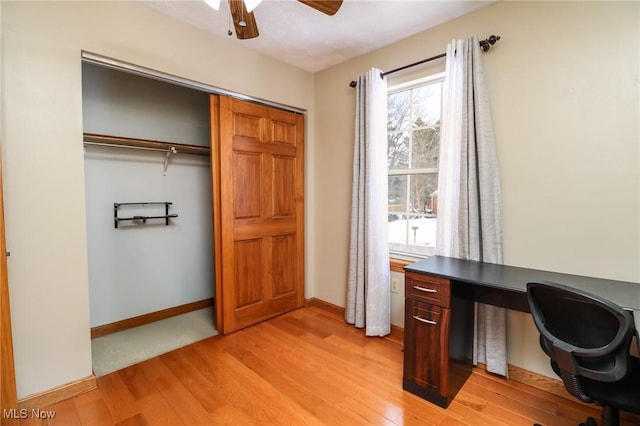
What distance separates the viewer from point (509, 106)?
80.7 inches

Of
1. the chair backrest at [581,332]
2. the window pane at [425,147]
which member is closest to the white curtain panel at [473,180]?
the window pane at [425,147]

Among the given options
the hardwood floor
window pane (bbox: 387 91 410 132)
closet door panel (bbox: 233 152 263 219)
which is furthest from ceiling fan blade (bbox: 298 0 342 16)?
the hardwood floor

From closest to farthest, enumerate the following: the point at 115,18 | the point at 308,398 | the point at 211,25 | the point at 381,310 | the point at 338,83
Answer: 1. the point at 308,398
2. the point at 115,18
3. the point at 211,25
4. the point at 381,310
5. the point at 338,83

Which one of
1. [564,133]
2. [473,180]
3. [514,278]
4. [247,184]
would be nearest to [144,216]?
[247,184]

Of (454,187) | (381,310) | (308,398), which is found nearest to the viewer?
(308,398)

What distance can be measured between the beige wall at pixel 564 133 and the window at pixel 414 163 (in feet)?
1.35

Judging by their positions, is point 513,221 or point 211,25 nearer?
point 513,221

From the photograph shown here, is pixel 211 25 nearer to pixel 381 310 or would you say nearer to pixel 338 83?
pixel 338 83

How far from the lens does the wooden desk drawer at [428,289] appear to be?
1.78m

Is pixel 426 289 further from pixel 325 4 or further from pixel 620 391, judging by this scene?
pixel 325 4

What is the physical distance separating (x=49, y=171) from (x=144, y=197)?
44.4 inches

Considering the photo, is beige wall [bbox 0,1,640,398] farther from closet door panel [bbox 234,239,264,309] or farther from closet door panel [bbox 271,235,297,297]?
closet door panel [bbox 271,235,297,297]

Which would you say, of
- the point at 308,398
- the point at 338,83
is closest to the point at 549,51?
the point at 338,83

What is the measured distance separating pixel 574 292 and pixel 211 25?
9.42 ft
